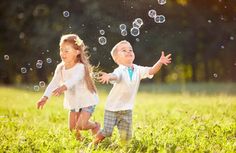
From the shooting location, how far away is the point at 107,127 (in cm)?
604

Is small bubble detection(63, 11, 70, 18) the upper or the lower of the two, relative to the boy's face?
upper

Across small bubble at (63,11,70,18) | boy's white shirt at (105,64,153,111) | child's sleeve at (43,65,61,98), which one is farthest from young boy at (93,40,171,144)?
small bubble at (63,11,70,18)

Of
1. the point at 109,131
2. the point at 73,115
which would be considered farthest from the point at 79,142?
the point at 73,115

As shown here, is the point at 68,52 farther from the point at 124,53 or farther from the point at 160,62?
the point at 160,62

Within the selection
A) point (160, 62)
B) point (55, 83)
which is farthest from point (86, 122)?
point (160, 62)

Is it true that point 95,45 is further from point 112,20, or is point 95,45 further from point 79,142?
point 79,142

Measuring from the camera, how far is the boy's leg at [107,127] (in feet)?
19.8

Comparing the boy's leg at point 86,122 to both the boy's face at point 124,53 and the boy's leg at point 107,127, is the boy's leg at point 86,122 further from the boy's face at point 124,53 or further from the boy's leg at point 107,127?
the boy's face at point 124,53

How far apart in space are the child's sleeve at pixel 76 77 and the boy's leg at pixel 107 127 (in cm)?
51

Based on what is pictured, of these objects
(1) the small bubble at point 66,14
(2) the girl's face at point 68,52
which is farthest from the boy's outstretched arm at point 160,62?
(1) the small bubble at point 66,14

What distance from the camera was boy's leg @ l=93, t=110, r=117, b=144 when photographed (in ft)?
19.8

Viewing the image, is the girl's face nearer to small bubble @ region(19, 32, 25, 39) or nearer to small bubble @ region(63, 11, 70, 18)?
small bubble @ region(63, 11, 70, 18)

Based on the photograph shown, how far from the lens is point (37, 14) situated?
95.0ft

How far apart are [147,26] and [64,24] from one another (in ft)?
12.8
